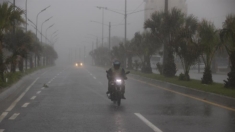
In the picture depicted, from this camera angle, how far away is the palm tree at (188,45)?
83.9 feet

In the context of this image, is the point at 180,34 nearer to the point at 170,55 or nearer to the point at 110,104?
the point at 170,55

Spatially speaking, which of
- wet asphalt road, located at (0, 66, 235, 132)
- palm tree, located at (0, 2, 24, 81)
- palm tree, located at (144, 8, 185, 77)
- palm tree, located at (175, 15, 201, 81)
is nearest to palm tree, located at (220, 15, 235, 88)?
palm tree, located at (175, 15, 201, 81)

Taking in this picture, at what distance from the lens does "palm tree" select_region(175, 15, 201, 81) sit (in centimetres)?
2558

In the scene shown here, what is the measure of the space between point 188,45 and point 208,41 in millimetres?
2099

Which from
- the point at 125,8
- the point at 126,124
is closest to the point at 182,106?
the point at 126,124

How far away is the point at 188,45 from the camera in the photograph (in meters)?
25.7

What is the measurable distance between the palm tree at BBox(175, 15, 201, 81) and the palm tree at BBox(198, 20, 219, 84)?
77cm

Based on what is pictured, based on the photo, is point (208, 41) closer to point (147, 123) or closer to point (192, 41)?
point (192, 41)

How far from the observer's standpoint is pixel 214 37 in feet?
77.0

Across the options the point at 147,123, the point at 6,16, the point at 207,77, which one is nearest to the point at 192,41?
the point at 207,77

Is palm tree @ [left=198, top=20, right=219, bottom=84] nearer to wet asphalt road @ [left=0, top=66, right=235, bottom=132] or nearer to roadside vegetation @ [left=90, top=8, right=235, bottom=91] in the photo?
roadside vegetation @ [left=90, top=8, right=235, bottom=91]

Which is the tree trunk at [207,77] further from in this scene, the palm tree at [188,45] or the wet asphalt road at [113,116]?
the wet asphalt road at [113,116]

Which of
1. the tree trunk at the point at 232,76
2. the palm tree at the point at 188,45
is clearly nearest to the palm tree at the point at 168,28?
the palm tree at the point at 188,45

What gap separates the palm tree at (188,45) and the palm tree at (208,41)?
772 millimetres
